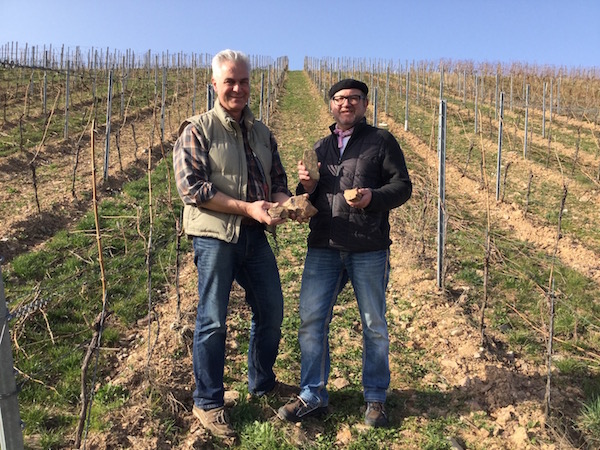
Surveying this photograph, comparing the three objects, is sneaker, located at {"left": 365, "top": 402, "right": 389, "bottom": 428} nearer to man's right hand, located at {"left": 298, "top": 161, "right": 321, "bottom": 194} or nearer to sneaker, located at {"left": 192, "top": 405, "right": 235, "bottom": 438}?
sneaker, located at {"left": 192, "top": 405, "right": 235, "bottom": 438}

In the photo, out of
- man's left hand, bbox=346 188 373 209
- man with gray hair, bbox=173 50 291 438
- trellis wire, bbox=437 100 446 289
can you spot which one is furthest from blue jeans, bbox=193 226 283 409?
trellis wire, bbox=437 100 446 289

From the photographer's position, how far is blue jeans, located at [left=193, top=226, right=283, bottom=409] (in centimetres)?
226

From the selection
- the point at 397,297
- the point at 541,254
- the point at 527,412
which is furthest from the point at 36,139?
the point at 527,412

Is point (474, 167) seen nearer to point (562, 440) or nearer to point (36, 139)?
point (562, 440)

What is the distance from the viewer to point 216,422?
2.42 metres

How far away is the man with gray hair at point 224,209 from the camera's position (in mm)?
2162

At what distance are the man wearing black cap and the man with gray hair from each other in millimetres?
218

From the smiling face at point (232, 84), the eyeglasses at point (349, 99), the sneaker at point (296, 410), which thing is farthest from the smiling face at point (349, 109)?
the sneaker at point (296, 410)

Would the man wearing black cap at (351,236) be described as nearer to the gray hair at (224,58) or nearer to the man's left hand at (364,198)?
the man's left hand at (364,198)

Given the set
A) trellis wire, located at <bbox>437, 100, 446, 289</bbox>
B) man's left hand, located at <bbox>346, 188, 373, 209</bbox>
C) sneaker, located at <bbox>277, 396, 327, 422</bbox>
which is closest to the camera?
man's left hand, located at <bbox>346, 188, 373, 209</bbox>

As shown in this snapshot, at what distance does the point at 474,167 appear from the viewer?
11.1 m

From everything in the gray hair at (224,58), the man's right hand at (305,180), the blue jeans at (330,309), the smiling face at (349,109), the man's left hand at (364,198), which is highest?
the gray hair at (224,58)

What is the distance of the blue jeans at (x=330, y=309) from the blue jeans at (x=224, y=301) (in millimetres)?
186

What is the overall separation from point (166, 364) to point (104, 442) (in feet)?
2.46
